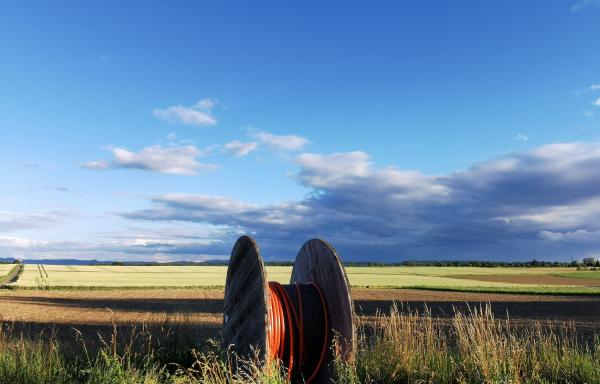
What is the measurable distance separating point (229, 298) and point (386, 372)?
272 centimetres

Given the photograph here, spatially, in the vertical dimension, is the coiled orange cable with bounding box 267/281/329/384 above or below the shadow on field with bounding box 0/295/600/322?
above

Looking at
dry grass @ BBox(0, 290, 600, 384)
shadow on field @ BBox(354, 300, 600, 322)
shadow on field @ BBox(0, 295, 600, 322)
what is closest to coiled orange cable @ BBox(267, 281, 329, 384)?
dry grass @ BBox(0, 290, 600, 384)

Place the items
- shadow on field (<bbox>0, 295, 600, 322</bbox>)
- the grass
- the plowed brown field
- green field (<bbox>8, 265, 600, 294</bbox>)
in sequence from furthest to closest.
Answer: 1. the grass
2. green field (<bbox>8, 265, 600, 294</bbox>)
3. shadow on field (<bbox>0, 295, 600, 322</bbox>)
4. the plowed brown field

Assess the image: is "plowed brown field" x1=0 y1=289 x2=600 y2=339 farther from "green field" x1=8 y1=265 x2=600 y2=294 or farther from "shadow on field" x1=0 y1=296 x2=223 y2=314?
"green field" x1=8 y1=265 x2=600 y2=294

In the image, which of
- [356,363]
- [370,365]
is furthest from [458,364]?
[356,363]

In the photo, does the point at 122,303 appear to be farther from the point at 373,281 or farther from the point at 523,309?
the point at 373,281

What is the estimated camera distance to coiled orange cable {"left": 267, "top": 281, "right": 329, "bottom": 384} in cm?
739

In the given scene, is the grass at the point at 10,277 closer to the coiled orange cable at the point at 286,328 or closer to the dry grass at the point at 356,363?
the dry grass at the point at 356,363

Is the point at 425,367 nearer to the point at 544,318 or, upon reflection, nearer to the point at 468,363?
the point at 468,363

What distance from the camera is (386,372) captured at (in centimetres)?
719

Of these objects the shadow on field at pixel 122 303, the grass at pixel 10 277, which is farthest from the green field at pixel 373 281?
the shadow on field at pixel 122 303

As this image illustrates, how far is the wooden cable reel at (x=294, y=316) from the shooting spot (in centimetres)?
716

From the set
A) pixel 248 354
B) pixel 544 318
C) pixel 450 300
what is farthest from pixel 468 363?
pixel 450 300

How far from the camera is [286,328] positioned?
7.56 m
